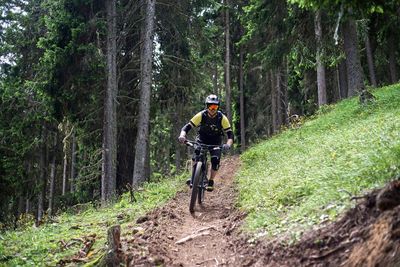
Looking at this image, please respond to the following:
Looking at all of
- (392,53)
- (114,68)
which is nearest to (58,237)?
(114,68)

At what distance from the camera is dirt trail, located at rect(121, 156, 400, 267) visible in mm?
3137

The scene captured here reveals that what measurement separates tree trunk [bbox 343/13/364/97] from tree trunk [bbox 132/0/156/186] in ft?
27.3

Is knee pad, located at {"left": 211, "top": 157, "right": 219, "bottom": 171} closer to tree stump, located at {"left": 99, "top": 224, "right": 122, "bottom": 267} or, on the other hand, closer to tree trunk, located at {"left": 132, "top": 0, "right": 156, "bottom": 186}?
tree stump, located at {"left": 99, "top": 224, "right": 122, "bottom": 267}

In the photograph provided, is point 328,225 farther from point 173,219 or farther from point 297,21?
point 297,21

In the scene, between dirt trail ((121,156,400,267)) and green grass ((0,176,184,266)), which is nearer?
dirt trail ((121,156,400,267))

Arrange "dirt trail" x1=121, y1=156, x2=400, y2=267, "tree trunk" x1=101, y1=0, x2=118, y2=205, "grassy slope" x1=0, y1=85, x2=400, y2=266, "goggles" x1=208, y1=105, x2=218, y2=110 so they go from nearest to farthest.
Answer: "dirt trail" x1=121, y1=156, x2=400, y2=267 < "grassy slope" x1=0, y1=85, x2=400, y2=266 < "goggles" x1=208, y1=105, x2=218, y2=110 < "tree trunk" x1=101, y1=0, x2=118, y2=205

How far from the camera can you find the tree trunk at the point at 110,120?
12.5 meters

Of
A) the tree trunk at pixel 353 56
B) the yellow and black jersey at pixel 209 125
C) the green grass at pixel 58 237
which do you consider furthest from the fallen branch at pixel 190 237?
the tree trunk at pixel 353 56

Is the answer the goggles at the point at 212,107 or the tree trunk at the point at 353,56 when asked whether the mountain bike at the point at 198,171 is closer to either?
the goggles at the point at 212,107

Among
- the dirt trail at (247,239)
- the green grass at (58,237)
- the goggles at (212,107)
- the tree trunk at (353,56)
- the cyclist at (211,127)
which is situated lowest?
the green grass at (58,237)

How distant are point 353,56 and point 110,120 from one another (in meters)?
10.5

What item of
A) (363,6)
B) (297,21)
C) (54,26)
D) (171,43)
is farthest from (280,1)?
(363,6)

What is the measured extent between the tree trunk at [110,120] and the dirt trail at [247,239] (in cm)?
525

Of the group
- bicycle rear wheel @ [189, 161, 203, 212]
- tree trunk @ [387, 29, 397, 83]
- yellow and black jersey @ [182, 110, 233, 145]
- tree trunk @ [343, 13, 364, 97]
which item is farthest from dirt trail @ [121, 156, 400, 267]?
Answer: tree trunk @ [387, 29, 397, 83]
